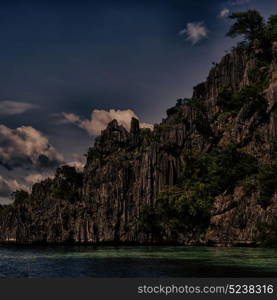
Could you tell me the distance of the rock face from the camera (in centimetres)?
8094

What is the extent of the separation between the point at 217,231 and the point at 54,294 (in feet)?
181

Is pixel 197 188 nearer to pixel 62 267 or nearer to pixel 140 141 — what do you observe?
pixel 140 141

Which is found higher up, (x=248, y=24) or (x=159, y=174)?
(x=248, y=24)

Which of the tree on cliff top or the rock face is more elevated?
the tree on cliff top

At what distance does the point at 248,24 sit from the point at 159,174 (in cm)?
4166

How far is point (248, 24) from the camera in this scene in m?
110

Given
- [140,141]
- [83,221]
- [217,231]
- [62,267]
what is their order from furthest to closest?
[140,141]
[83,221]
[217,231]
[62,267]

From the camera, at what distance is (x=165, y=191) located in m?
93.4

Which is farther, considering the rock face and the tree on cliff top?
the tree on cliff top

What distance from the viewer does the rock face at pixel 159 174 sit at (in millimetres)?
80938

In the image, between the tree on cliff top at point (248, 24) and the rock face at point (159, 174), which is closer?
the rock face at point (159, 174)

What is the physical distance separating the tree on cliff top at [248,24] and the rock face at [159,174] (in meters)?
4.40

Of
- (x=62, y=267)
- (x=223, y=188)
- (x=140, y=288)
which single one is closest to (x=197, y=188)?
(x=223, y=188)

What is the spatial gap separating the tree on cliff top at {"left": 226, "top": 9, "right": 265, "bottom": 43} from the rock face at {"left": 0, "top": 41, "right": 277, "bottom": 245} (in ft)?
14.4
